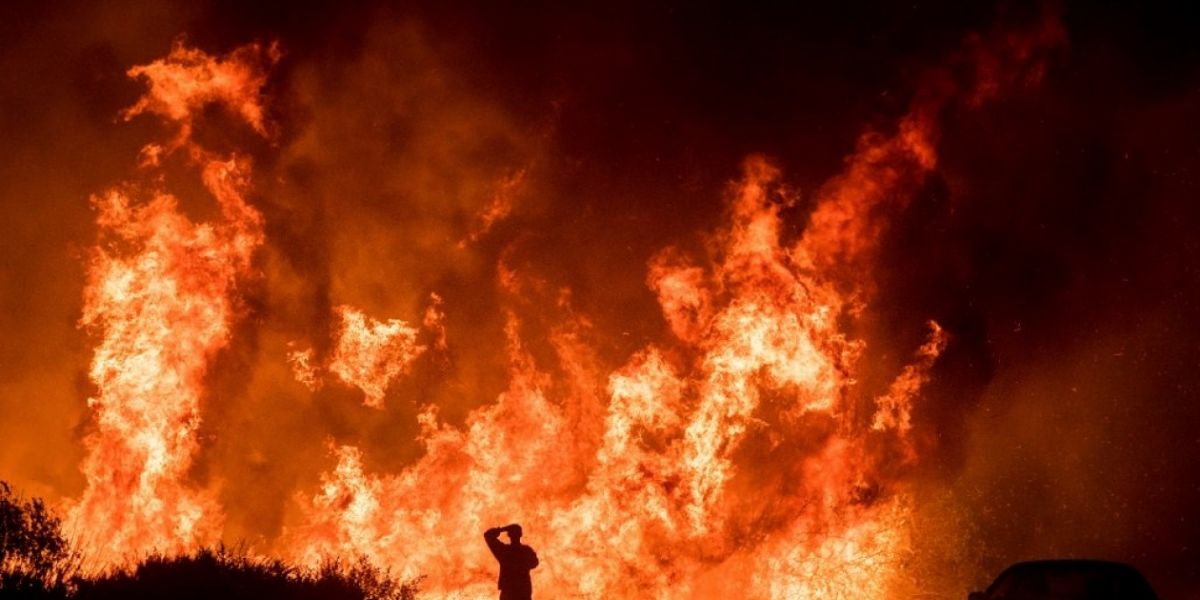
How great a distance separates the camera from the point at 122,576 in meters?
11.9

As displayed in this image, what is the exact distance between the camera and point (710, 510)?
17531 mm

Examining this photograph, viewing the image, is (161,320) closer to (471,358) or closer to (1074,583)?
(471,358)

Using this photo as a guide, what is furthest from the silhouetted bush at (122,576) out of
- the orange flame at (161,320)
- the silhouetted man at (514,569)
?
the orange flame at (161,320)

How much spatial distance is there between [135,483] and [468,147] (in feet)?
33.7

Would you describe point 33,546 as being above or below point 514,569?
above

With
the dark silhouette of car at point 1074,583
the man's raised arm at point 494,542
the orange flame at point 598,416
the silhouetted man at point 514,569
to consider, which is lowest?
the dark silhouette of car at point 1074,583

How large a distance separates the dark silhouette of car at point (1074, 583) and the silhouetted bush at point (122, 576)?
928cm

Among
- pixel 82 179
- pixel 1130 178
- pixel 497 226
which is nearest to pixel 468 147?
pixel 497 226

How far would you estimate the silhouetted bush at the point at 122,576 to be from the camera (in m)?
11.0

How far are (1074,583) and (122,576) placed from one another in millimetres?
11816

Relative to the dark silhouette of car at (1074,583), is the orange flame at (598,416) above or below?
above

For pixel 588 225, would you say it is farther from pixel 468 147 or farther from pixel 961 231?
pixel 961 231

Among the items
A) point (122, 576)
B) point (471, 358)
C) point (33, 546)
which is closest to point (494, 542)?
point (122, 576)

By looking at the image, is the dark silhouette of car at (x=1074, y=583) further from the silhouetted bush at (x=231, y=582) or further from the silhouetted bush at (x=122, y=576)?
the silhouetted bush at (x=122, y=576)
